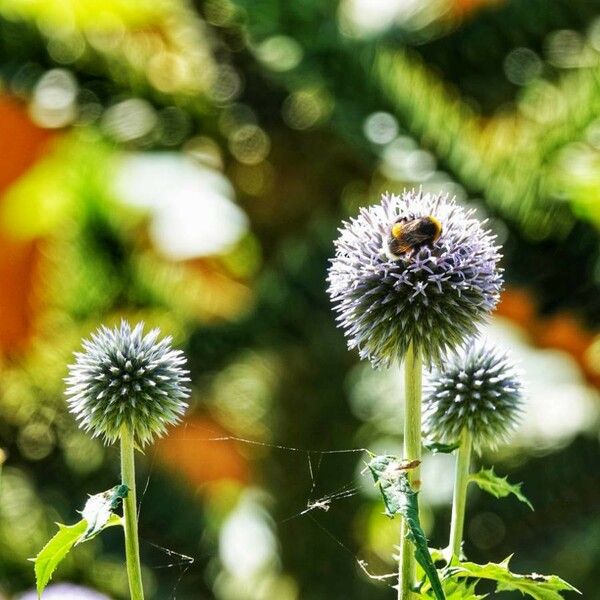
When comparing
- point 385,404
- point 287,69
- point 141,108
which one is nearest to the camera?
point 287,69

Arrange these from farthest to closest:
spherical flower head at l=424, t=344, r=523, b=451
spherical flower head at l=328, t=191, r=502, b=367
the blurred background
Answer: the blurred background → spherical flower head at l=424, t=344, r=523, b=451 → spherical flower head at l=328, t=191, r=502, b=367

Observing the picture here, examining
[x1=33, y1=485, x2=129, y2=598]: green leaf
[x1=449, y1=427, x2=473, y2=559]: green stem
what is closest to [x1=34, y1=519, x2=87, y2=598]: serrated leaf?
[x1=33, y1=485, x2=129, y2=598]: green leaf

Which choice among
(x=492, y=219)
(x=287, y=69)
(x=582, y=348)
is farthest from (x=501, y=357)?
(x=582, y=348)

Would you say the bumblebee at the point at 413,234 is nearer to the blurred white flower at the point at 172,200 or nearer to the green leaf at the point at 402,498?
the green leaf at the point at 402,498

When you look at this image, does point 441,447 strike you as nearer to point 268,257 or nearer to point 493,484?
point 493,484

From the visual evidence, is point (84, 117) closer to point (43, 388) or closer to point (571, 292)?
point (43, 388)

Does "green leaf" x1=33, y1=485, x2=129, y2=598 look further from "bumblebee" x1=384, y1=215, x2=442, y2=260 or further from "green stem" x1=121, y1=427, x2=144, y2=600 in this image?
"bumblebee" x1=384, y1=215, x2=442, y2=260
